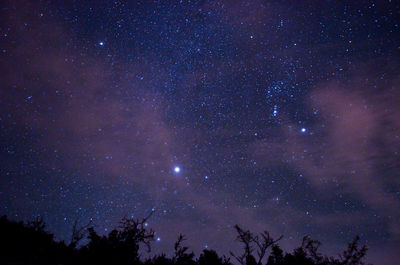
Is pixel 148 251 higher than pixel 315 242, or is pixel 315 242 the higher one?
pixel 315 242

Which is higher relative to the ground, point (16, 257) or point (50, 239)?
point (50, 239)

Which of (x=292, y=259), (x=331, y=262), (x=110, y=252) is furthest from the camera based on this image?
(x=331, y=262)

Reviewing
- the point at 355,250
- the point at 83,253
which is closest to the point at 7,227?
the point at 83,253

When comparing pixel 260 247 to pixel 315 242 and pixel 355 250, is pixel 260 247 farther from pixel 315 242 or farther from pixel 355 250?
pixel 355 250

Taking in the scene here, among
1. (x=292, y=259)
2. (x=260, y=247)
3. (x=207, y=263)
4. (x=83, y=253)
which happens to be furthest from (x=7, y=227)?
(x=292, y=259)

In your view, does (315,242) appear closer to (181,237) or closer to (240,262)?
(240,262)

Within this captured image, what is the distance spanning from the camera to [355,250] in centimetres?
2534

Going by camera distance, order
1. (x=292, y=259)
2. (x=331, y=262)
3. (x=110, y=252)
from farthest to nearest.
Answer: (x=331, y=262), (x=292, y=259), (x=110, y=252)

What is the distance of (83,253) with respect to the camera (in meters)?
13.6

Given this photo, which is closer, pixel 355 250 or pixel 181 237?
pixel 181 237

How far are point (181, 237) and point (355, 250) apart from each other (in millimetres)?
18514

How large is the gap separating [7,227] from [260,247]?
1888 cm

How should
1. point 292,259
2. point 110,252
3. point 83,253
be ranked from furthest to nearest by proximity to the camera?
1. point 292,259
2. point 110,252
3. point 83,253

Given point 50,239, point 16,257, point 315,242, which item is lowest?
point 16,257
